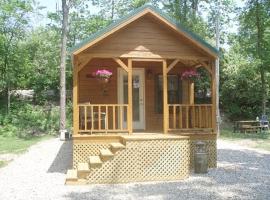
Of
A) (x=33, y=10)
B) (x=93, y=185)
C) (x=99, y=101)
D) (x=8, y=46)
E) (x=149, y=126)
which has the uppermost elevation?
(x=33, y=10)

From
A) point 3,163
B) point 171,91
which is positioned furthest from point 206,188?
point 3,163

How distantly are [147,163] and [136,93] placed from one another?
4.36 meters

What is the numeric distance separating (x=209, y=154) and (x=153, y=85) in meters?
3.85

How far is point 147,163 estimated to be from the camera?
10.4 meters

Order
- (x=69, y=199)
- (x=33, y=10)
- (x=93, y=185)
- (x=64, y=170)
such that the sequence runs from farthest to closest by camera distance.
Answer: (x=33, y=10) < (x=64, y=170) < (x=93, y=185) < (x=69, y=199)

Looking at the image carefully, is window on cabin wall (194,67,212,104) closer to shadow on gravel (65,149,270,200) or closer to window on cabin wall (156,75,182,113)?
window on cabin wall (156,75,182,113)

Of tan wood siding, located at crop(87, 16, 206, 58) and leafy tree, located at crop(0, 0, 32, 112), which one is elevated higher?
leafy tree, located at crop(0, 0, 32, 112)

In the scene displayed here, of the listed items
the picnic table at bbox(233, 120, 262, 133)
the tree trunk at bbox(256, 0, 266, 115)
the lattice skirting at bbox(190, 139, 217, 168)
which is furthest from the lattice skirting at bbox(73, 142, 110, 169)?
the tree trunk at bbox(256, 0, 266, 115)

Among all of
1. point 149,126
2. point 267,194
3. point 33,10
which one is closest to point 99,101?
point 149,126

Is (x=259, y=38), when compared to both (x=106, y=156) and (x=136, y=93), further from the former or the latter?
(x=106, y=156)

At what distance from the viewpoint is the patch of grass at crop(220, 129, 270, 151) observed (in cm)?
1768

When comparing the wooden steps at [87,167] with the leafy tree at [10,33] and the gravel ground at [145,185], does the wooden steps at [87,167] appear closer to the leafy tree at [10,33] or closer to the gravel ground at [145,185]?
the gravel ground at [145,185]

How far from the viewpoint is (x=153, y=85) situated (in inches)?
579

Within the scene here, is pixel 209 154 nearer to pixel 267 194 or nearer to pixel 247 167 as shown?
pixel 247 167
